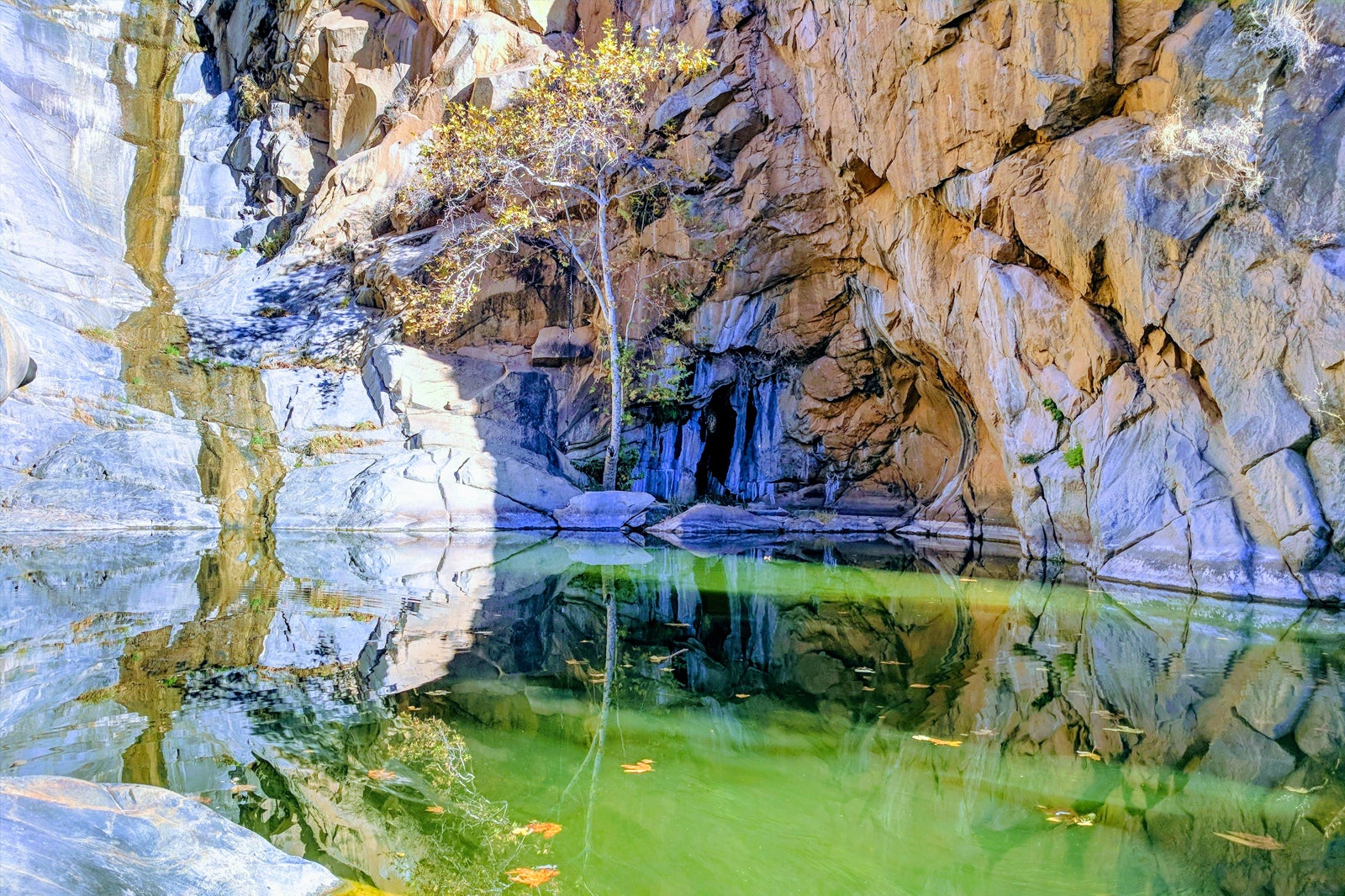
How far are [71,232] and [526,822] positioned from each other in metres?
27.2

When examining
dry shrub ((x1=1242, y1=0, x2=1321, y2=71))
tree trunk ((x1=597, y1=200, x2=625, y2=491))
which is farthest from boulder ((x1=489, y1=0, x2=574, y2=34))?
dry shrub ((x1=1242, y1=0, x2=1321, y2=71))

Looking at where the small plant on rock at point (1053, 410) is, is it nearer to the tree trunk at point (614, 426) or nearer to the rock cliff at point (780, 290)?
the rock cliff at point (780, 290)

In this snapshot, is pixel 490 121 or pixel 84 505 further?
pixel 490 121

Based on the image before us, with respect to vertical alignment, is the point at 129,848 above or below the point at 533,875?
above

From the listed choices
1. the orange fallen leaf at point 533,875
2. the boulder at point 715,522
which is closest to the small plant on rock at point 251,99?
the boulder at point 715,522

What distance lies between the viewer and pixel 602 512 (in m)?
18.2

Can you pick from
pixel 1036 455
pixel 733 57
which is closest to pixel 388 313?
pixel 733 57

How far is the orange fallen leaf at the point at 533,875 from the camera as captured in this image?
2.98 metres

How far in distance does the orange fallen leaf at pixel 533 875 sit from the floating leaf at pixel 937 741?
2214 mm

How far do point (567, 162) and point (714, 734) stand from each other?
19107 mm

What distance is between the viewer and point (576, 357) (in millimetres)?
22500

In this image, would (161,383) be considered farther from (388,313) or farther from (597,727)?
(597,727)

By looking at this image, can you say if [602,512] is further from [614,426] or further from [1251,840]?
[1251,840]

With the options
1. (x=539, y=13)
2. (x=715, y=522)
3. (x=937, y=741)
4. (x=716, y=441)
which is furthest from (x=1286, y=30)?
(x=539, y=13)
